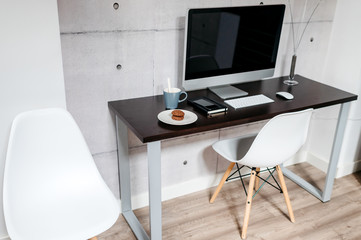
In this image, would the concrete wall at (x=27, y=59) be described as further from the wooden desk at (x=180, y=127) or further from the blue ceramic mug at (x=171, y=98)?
the blue ceramic mug at (x=171, y=98)

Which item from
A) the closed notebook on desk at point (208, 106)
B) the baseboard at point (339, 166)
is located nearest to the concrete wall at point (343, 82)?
the baseboard at point (339, 166)

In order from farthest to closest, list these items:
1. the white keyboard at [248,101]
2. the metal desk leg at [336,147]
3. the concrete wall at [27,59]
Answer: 1. the metal desk leg at [336,147]
2. the white keyboard at [248,101]
3. the concrete wall at [27,59]

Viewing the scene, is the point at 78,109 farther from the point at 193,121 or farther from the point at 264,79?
the point at 264,79

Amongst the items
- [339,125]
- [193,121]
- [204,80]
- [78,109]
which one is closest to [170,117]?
[193,121]

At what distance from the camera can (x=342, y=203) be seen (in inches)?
104

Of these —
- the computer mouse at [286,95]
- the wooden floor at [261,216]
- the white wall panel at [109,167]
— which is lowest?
the wooden floor at [261,216]

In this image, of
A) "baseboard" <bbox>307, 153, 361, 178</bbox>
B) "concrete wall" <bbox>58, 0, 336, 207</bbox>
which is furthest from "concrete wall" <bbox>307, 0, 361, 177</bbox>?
"concrete wall" <bbox>58, 0, 336, 207</bbox>

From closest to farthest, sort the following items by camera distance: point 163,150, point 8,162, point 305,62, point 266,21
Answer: point 8,162 → point 266,21 → point 163,150 → point 305,62

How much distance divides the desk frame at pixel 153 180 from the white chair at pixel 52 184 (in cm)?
24

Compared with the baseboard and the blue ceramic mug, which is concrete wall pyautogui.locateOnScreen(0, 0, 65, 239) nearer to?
the blue ceramic mug

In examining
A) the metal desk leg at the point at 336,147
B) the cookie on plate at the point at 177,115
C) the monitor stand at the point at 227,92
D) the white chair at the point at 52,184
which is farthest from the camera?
the metal desk leg at the point at 336,147

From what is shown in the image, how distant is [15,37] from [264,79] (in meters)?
1.66

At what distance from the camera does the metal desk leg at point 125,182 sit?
2205mm

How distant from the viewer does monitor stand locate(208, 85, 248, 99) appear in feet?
7.47
